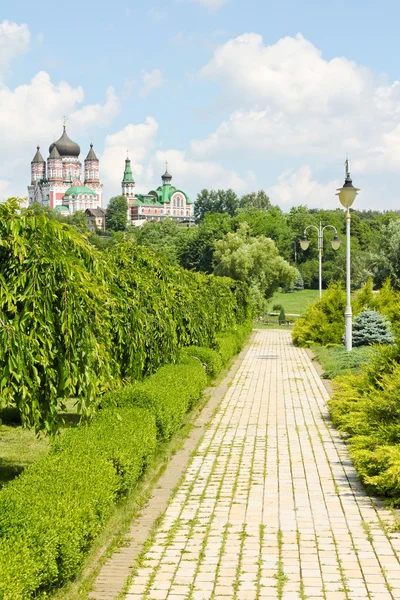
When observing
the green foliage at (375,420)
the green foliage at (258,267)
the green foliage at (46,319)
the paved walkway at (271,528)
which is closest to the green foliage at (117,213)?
the green foliage at (258,267)

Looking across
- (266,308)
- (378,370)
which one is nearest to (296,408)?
(378,370)

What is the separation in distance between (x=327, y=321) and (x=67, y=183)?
130 m

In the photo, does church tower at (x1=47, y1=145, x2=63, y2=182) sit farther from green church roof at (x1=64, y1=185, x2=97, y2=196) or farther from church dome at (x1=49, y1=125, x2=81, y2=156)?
green church roof at (x1=64, y1=185, x2=97, y2=196)

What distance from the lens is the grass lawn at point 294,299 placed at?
219 ft

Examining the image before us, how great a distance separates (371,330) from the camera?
870 inches

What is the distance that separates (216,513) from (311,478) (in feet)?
5.55

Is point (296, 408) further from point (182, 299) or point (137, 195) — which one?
point (137, 195)

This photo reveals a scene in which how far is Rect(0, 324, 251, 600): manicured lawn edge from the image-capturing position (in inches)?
173

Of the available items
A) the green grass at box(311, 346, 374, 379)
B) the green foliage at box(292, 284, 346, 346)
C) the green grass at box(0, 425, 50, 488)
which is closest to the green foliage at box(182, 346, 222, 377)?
the green grass at box(311, 346, 374, 379)

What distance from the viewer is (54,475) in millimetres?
5949

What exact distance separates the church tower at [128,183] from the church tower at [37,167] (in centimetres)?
1708

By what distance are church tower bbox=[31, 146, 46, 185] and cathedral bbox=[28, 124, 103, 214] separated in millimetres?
4843

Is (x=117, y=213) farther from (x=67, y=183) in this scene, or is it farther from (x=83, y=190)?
(x=67, y=183)

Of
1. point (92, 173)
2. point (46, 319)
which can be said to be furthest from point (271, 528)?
point (92, 173)
